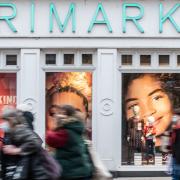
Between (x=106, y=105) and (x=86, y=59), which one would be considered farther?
(x=86, y=59)

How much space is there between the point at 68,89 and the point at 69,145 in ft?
26.8

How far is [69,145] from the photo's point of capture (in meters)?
7.25

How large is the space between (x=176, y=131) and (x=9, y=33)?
659cm

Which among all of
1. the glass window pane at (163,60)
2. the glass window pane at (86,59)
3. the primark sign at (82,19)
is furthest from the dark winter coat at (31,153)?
the glass window pane at (163,60)

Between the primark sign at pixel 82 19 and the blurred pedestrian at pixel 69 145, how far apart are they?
796 cm

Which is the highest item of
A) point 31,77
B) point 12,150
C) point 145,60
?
point 145,60

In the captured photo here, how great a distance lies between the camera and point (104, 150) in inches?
591

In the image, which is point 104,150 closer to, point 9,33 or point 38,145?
point 9,33

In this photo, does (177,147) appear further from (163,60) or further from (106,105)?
(163,60)

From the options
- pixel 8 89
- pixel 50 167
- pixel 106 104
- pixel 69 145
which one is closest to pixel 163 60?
pixel 106 104

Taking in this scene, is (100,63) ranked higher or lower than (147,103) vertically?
higher

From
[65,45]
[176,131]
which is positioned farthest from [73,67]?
[176,131]

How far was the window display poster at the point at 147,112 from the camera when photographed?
50.4ft

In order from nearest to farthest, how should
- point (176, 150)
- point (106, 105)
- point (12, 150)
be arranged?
1. point (12, 150)
2. point (176, 150)
3. point (106, 105)
